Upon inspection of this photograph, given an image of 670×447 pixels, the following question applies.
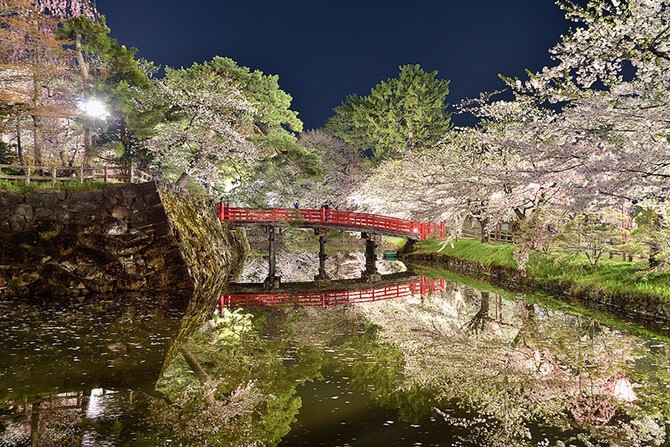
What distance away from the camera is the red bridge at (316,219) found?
26.2 m

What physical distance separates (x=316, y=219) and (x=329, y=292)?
778cm

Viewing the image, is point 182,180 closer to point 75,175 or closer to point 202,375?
point 75,175

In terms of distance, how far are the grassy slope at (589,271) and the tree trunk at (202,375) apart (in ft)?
38.5

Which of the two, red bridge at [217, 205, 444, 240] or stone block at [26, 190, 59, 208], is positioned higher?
stone block at [26, 190, 59, 208]

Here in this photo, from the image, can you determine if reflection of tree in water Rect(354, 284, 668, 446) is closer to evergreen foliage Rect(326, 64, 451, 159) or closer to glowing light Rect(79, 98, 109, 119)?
glowing light Rect(79, 98, 109, 119)

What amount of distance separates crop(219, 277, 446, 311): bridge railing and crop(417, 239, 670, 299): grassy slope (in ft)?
8.00

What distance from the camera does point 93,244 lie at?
17.2m

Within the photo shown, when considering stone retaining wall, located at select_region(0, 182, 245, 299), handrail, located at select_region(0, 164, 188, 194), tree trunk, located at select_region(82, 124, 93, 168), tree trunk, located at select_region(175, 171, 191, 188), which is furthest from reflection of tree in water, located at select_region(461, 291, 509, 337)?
tree trunk, located at select_region(82, 124, 93, 168)

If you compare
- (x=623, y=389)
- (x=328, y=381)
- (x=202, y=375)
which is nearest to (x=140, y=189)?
(x=202, y=375)

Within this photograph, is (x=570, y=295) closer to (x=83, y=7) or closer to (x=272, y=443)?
(x=272, y=443)

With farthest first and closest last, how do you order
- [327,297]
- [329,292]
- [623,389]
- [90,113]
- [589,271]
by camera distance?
[90,113]
[329,292]
[327,297]
[589,271]
[623,389]

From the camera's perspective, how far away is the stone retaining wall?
53.6 feet

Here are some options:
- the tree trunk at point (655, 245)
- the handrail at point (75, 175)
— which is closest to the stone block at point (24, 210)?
the handrail at point (75, 175)

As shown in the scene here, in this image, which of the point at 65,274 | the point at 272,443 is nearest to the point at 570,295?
the point at 272,443
